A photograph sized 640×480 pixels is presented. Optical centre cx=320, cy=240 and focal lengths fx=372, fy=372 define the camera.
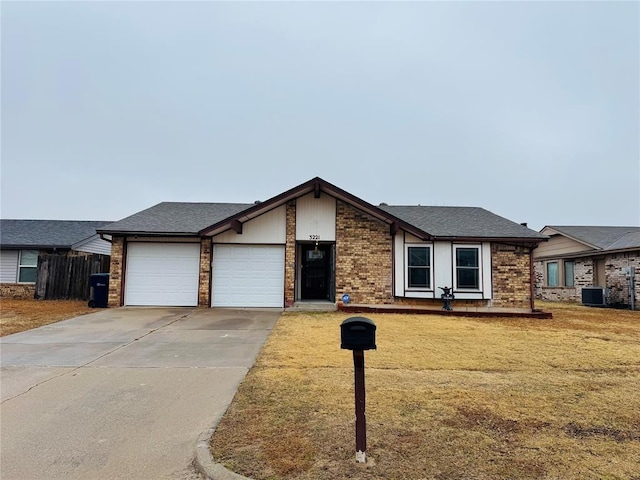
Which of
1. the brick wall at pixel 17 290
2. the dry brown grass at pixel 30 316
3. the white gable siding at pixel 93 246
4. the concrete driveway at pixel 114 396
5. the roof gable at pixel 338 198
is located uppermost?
the roof gable at pixel 338 198

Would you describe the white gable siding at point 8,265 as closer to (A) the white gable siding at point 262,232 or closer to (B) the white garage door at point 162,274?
(B) the white garage door at point 162,274

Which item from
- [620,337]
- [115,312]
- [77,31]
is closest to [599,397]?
[620,337]

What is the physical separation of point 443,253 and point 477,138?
1453 centimetres

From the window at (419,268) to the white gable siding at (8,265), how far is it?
714 inches

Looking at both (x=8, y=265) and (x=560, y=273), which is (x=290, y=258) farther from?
(x=560, y=273)

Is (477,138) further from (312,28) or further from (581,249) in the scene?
(312,28)

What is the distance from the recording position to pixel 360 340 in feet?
9.61

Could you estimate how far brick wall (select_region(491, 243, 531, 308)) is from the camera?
521 inches

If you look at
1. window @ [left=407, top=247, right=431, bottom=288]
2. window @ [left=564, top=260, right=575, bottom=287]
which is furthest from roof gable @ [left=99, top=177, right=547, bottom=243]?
window @ [left=564, top=260, right=575, bottom=287]

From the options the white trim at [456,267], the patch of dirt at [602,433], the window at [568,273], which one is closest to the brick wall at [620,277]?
the window at [568,273]

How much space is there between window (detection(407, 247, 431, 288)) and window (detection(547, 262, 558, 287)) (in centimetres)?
1270

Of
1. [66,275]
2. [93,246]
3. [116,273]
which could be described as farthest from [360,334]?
[93,246]

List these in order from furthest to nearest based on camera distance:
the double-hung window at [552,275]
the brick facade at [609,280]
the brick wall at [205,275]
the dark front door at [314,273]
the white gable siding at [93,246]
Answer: the double-hung window at [552,275], the white gable siding at [93,246], the brick facade at [609,280], the dark front door at [314,273], the brick wall at [205,275]

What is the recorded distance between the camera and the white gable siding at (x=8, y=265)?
17594 millimetres
